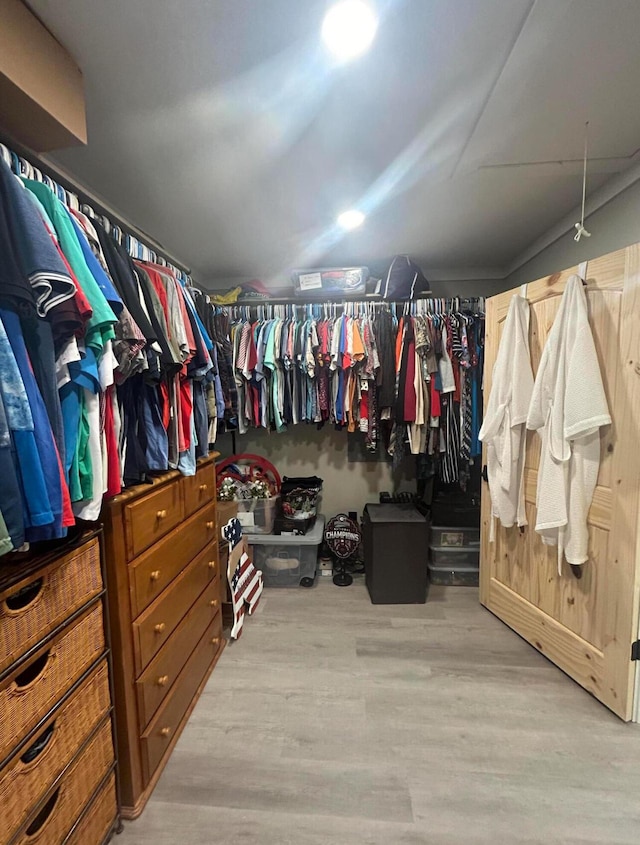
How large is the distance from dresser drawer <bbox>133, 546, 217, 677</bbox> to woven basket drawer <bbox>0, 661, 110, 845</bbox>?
12cm

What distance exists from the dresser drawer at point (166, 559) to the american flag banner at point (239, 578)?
1.22ft

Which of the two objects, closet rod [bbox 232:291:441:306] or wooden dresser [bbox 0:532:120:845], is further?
closet rod [bbox 232:291:441:306]

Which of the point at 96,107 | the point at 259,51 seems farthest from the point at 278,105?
the point at 96,107

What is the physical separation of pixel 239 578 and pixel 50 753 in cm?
124

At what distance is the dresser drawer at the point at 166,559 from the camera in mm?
1142

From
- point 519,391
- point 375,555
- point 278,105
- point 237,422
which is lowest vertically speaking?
point 375,555

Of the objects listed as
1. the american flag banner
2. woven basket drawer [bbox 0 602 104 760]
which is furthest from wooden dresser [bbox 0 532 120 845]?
the american flag banner

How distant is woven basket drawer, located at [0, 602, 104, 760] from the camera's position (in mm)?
743

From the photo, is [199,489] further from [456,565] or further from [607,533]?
[456,565]

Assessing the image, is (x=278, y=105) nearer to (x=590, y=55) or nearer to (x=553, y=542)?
(x=590, y=55)

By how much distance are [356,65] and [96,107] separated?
3.08 ft

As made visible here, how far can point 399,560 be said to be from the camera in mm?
2275

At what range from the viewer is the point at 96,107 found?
1.27 metres

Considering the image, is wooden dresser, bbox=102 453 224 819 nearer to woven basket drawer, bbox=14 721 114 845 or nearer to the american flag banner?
woven basket drawer, bbox=14 721 114 845
